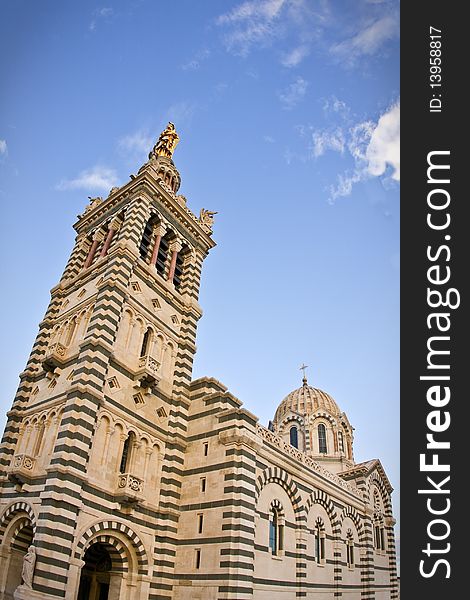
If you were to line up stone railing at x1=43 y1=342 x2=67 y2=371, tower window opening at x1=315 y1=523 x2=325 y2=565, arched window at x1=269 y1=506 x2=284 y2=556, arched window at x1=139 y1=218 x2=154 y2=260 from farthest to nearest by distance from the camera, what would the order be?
arched window at x1=139 y1=218 x2=154 y2=260 → tower window opening at x1=315 y1=523 x2=325 y2=565 → arched window at x1=269 y1=506 x2=284 y2=556 → stone railing at x1=43 y1=342 x2=67 y2=371

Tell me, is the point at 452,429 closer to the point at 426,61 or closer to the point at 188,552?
the point at 426,61

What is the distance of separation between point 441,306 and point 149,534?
50.7ft

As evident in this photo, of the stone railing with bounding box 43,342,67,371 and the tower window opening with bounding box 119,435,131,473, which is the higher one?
the stone railing with bounding box 43,342,67,371

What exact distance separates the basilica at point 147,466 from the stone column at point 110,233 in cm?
15

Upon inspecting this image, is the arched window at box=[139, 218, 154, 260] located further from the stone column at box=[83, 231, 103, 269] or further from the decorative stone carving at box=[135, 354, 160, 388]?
the decorative stone carving at box=[135, 354, 160, 388]

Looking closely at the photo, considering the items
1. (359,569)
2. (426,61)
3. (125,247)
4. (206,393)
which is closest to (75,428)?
(206,393)

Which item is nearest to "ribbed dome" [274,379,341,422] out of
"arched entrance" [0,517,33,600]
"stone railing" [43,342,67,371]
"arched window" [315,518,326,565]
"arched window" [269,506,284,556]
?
"arched window" [315,518,326,565]

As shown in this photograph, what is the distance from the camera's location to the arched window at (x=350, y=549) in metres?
25.7

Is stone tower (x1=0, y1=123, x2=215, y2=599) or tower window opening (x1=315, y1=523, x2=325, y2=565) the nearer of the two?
stone tower (x1=0, y1=123, x2=215, y2=599)

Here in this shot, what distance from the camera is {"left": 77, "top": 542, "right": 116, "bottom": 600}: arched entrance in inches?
728

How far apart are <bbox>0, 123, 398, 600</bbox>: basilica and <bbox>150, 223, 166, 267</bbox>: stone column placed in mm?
90

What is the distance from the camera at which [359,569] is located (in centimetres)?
2642

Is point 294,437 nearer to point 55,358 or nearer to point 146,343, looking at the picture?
point 146,343

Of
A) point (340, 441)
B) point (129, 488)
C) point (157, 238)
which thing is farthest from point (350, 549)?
point (157, 238)
